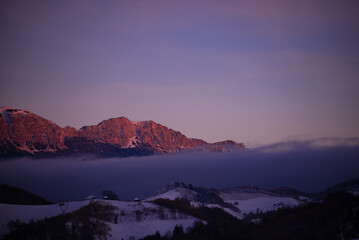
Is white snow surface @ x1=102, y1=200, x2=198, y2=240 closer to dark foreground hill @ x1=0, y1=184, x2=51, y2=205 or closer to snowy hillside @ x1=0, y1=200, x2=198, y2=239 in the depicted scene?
snowy hillside @ x1=0, y1=200, x2=198, y2=239

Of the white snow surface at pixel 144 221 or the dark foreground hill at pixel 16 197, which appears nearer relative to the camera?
the white snow surface at pixel 144 221

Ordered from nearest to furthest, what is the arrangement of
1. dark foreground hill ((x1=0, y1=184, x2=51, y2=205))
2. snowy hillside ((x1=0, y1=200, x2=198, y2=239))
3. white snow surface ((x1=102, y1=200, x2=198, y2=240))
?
snowy hillside ((x1=0, y1=200, x2=198, y2=239)), white snow surface ((x1=102, y1=200, x2=198, y2=240)), dark foreground hill ((x1=0, y1=184, x2=51, y2=205))

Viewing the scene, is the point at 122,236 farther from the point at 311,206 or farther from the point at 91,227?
the point at 311,206

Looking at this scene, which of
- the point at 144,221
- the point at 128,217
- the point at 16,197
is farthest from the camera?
the point at 16,197

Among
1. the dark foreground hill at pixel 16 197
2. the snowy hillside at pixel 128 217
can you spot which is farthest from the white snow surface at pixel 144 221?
the dark foreground hill at pixel 16 197

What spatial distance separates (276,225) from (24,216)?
227ft

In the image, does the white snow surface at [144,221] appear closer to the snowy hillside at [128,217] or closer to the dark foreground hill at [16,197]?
the snowy hillside at [128,217]

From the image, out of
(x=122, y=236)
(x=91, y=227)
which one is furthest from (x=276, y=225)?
(x=91, y=227)

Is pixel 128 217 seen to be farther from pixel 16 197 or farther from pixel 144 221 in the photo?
pixel 16 197

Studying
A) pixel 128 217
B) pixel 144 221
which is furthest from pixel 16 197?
pixel 144 221

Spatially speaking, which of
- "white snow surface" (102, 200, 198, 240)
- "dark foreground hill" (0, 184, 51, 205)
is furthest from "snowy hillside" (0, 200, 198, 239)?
"dark foreground hill" (0, 184, 51, 205)

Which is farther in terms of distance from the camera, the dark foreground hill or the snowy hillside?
the dark foreground hill

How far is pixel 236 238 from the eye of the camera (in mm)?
103500

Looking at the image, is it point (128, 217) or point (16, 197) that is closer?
point (128, 217)
